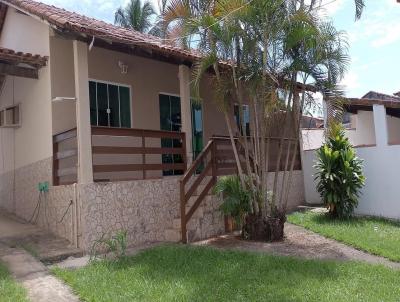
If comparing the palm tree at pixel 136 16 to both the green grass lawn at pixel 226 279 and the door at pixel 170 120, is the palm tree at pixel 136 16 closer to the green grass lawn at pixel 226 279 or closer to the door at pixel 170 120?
the door at pixel 170 120

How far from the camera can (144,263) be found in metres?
7.54

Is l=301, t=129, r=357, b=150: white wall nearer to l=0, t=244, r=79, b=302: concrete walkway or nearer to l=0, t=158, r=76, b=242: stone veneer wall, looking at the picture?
l=0, t=158, r=76, b=242: stone veneer wall

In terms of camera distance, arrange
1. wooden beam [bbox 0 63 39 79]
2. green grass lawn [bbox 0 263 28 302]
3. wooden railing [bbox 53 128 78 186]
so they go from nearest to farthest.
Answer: green grass lawn [bbox 0 263 28 302], wooden railing [bbox 53 128 78 186], wooden beam [bbox 0 63 39 79]

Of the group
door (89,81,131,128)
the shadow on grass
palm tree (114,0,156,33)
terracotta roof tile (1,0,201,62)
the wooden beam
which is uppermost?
palm tree (114,0,156,33)

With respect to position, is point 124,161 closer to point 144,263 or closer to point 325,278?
point 144,263

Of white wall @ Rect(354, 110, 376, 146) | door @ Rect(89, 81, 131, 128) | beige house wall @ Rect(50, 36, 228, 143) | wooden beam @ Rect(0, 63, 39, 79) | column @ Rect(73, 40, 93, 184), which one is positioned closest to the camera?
column @ Rect(73, 40, 93, 184)

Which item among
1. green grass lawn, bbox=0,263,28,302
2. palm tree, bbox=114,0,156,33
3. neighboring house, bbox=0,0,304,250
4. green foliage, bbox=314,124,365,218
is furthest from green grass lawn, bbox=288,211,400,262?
palm tree, bbox=114,0,156,33

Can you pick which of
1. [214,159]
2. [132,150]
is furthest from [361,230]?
[132,150]

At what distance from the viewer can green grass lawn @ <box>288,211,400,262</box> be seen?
29.2 feet

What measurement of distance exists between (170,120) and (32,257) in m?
6.03

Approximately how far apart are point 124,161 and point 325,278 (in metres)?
6.15

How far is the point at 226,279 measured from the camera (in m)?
6.68

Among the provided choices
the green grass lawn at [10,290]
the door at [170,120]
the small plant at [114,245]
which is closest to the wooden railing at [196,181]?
the small plant at [114,245]

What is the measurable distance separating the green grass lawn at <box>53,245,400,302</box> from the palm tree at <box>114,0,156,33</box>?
24.9 meters
